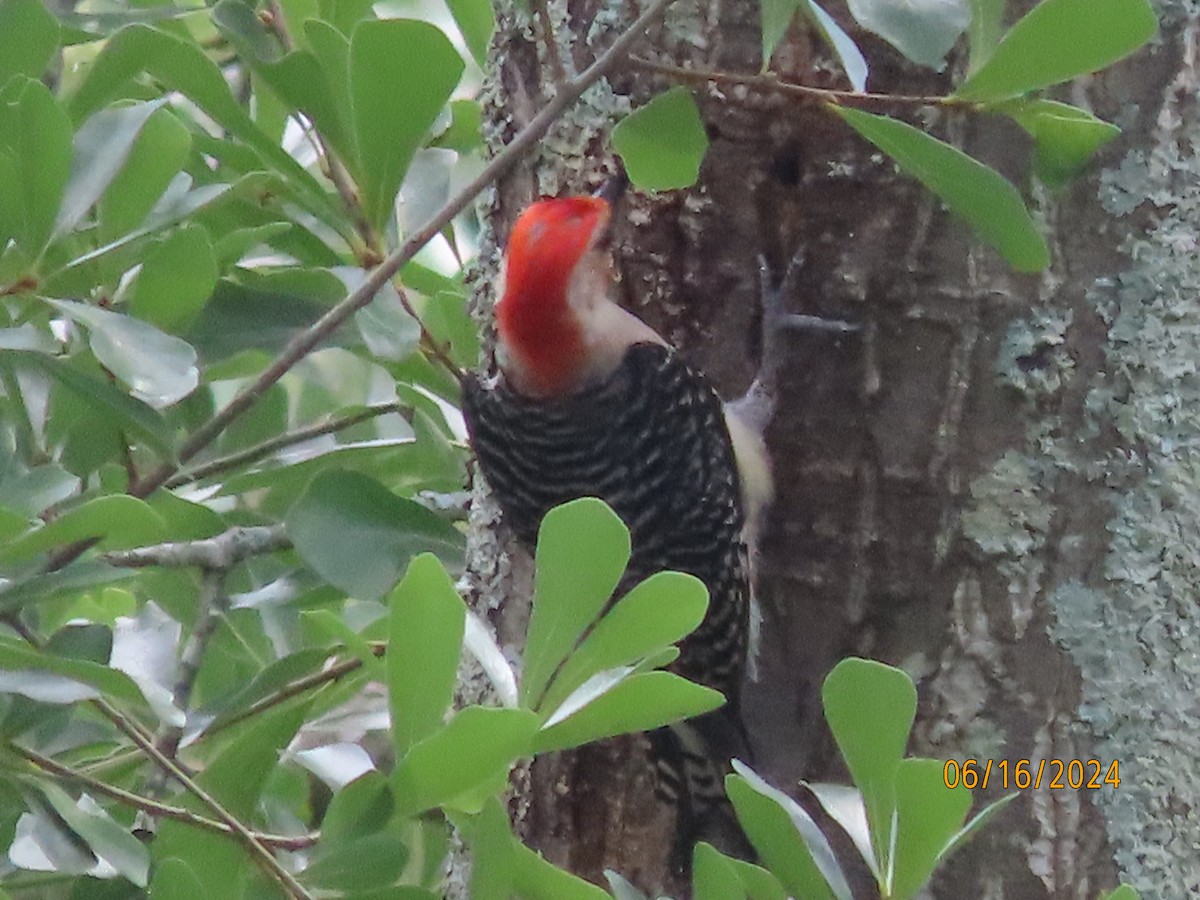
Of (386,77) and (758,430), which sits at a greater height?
(386,77)

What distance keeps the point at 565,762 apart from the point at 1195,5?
0.82m

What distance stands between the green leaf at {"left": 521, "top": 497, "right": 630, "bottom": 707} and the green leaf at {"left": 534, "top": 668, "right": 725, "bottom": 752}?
29mm

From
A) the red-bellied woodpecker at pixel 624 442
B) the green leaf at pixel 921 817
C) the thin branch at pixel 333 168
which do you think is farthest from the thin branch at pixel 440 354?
the green leaf at pixel 921 817

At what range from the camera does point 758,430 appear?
1165 millimetres

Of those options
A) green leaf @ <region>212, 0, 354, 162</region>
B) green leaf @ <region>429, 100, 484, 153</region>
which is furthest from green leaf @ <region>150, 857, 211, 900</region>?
green leaf @ <region>429, 100, 484, 153</region>

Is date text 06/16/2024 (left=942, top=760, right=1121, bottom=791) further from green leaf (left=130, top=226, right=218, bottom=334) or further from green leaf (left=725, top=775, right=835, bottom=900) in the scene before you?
green leaf (left=130, top=226, right=218, bottom=334)

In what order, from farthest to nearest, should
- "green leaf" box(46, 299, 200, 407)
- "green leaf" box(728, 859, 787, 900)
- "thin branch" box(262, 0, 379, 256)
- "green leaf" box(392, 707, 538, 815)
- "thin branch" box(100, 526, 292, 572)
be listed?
"thin branch" box(100, 526, 292, 572) → "thin branch" box(262, 0, 379, 256) → "green leaf" box(46, 299, 200, 407) → "green leaf" box(728, 859, 787, 900) → "green leaf" box(392, 707, 538, 815)

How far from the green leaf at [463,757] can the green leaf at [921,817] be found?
208 millimetres

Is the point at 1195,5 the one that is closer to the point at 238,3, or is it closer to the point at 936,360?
the point at 936,360

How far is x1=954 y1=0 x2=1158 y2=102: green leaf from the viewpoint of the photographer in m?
0.75

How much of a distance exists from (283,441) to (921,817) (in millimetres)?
754

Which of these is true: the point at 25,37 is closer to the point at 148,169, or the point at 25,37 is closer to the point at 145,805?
the point at 148,169

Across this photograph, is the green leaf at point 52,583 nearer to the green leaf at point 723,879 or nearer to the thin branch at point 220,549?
the thin branch at point 220,549

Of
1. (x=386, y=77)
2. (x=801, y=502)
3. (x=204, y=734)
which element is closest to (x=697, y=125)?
(x=386, y=77)
